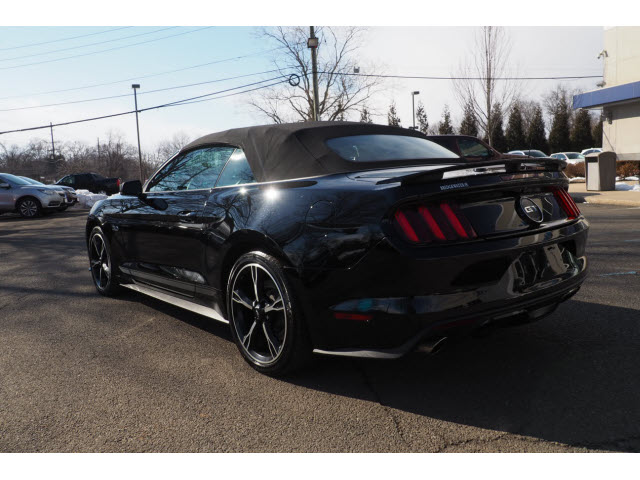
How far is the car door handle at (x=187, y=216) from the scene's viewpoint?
12.4 feet

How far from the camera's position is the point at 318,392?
9.77ft

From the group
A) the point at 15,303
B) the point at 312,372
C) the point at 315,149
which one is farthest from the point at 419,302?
the point at 15,303

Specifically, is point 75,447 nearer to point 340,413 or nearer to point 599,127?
point 340,413

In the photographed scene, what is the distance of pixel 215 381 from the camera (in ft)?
10.4

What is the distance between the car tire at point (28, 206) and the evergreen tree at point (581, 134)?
49202 millimetres

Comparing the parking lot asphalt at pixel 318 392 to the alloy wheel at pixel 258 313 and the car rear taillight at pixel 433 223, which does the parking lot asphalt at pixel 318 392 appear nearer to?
the alloy wheel at pixel 258 313

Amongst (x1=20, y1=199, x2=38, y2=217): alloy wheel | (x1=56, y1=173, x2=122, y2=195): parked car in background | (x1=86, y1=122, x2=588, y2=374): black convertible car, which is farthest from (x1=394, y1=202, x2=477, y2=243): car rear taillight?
(x1=56, y1=173, x2=122, y2=195): parked car in background

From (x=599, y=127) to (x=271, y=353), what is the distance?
55352 millimetres

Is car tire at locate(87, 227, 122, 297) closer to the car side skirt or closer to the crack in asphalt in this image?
the car side skirt

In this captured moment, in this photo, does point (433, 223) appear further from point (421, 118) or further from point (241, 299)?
point (421, 118)

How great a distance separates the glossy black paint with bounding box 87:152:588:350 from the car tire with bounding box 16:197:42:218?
1613cm

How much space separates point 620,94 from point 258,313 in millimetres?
23205

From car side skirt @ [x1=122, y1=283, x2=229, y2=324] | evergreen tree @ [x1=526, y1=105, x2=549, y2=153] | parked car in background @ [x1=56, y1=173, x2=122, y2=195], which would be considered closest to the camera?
car side skirt @ [x1=122, y1=283, x2=229, y2=324]

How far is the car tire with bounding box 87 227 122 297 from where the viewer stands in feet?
17.1
